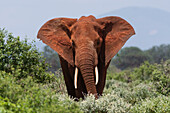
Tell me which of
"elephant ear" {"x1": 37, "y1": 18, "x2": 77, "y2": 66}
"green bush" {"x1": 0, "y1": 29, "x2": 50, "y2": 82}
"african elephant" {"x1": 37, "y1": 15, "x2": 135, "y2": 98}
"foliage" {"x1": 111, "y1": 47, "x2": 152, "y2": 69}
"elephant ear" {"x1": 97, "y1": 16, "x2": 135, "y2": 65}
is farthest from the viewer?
"foliage" {"x1": 111, "y1": 47, "x2": 152, "y2": 69}

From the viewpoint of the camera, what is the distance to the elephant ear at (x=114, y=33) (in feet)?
30.0

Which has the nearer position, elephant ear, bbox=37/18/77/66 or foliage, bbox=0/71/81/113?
foliage, bbox=0/71/81/113

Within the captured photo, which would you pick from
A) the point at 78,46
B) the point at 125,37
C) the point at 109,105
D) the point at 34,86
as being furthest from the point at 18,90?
the point at 125,37

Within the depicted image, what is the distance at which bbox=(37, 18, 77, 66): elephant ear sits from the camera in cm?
885

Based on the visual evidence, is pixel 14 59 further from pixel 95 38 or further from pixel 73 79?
pixel 95 38

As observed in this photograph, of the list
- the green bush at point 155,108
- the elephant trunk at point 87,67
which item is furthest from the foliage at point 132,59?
the green bush at point 155,108

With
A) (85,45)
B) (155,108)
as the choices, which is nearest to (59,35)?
(85,45)

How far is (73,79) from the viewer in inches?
353

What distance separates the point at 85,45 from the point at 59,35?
4.45ft

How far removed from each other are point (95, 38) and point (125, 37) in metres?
1.41

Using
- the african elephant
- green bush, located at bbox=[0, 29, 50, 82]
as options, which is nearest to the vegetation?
green bush, located at bbox=[0, 29, 50, 82]

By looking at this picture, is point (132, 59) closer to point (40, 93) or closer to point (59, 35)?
point (59, 35)

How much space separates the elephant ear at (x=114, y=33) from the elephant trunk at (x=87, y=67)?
0.94 m

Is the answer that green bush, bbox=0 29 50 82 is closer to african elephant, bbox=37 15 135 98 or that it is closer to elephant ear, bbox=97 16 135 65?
african elephant, bbox=37 15 135 98
